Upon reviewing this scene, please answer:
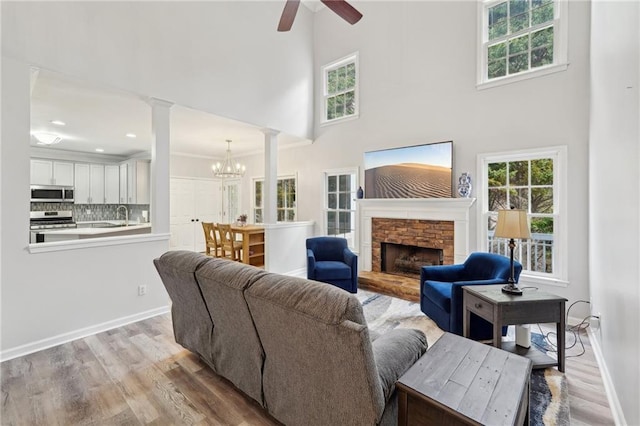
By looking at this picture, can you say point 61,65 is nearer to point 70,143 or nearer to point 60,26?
point 60,26

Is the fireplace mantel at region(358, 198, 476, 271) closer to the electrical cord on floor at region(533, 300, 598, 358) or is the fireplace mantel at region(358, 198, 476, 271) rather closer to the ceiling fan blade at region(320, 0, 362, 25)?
the electrical cord on floor at region(533, 300, 598, 358)

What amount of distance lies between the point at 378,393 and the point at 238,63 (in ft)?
15.8

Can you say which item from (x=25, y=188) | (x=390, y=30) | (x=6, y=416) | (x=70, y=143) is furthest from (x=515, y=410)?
(x=70, y=143)

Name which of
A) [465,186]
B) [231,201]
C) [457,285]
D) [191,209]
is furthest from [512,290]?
[191,209]

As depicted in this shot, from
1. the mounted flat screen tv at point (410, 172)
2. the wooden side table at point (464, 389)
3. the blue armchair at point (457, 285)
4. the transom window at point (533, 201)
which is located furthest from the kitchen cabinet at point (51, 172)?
the transom window at point (533, 201)

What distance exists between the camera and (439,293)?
3023 mm

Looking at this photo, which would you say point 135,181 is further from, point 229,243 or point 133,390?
point 133,390

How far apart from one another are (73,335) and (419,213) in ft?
14.8

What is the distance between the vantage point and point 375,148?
5.18m

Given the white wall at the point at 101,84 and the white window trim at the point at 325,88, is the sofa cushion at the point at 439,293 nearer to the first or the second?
the white wall at the point at 101,84

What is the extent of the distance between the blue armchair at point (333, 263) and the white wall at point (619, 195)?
2636mm

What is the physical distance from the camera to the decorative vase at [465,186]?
408 cm

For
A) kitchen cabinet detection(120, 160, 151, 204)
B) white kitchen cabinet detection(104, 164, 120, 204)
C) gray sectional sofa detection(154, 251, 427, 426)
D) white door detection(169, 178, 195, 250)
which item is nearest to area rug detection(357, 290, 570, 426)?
gray sectional sofa detection(154, 251, 427, 426)

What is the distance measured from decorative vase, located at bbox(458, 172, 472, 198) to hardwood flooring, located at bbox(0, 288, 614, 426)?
2.06 metres
